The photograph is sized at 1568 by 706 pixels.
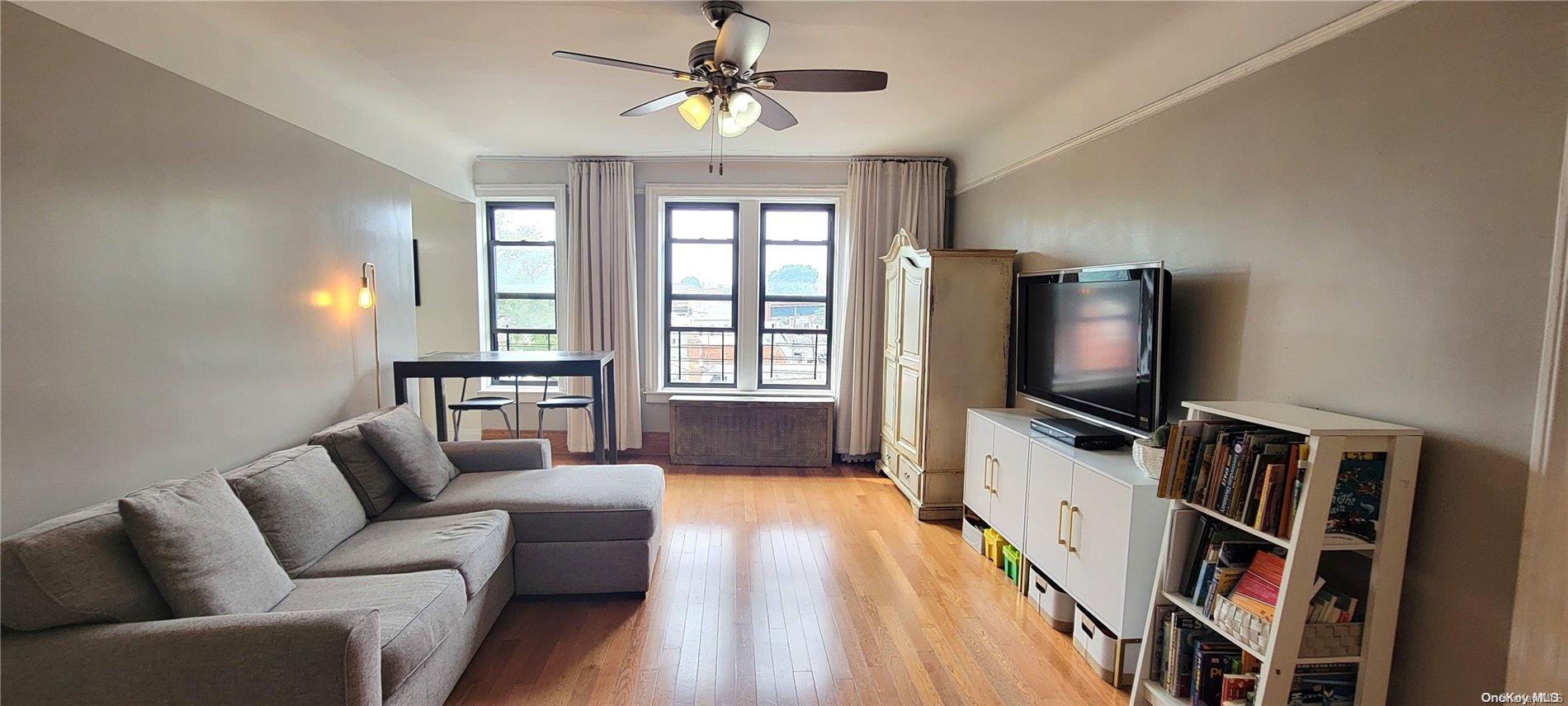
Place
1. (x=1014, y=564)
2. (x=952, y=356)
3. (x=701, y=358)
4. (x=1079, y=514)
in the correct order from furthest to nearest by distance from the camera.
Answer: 1. (x=701, y=358)
2. (x=952, y=356)
3. (x=1014, y=564)
4. (x=1079, y=514)

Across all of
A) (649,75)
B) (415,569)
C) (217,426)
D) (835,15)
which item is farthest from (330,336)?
(835,15)

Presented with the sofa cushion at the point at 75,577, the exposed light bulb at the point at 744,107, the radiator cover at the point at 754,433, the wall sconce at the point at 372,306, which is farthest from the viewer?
the radiator cover at the point at 754,433

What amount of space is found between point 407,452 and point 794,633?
1.88 meters

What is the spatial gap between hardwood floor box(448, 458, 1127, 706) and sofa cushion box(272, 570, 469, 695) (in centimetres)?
38

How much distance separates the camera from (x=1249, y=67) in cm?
209

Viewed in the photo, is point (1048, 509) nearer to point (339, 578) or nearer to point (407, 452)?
point (339, 578)

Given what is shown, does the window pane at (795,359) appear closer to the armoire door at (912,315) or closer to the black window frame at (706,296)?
the black window frame at (706,296)

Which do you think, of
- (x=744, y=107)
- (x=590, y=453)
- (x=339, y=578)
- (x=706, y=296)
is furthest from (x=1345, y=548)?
(x=590, y=453)

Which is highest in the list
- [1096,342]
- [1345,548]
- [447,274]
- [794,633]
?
[447,274]

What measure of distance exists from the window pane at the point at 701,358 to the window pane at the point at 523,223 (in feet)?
4.67

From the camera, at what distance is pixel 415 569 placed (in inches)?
83.6

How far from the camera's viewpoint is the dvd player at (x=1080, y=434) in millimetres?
2580

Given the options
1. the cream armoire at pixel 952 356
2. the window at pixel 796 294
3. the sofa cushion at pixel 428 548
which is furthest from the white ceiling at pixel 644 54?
the sofa cushion at pixel 428 548
